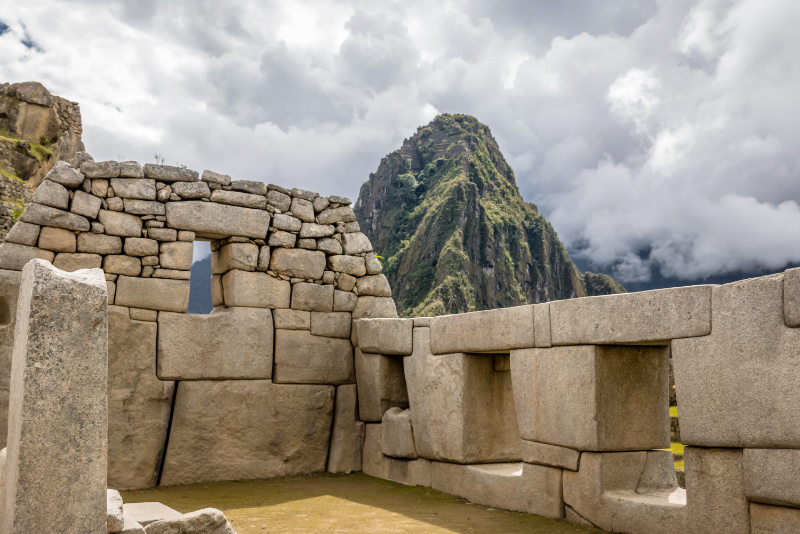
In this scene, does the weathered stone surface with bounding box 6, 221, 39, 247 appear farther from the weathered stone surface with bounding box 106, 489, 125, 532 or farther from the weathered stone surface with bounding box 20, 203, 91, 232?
the weathered stone surface with bounding box 106, 489, 125, 532

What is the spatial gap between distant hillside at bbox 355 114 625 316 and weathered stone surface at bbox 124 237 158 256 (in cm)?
4248

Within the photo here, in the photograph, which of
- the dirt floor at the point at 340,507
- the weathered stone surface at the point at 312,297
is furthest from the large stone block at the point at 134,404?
the weathered stone surface at the point at 312,297

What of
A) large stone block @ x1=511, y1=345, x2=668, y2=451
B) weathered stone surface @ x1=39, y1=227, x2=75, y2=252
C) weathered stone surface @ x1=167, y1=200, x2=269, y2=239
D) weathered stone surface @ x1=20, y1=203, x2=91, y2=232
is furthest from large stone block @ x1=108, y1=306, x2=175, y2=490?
large stone block @ x1=511, y1=345, x2=668, y2=451

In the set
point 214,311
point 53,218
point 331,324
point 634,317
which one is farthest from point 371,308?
point 634,317

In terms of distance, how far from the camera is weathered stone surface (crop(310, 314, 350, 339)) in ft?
26.2

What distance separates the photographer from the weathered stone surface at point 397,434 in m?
7.01

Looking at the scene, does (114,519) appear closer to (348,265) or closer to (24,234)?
(24,234)

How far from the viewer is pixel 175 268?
7293 mm

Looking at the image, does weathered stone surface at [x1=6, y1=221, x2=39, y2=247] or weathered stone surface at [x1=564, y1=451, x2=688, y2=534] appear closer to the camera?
weathered stone surface at [x1=564, y1=451, x2=688, y2=534]

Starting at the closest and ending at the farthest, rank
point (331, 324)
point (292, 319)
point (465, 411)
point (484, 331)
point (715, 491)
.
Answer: point (715, 491) → point (484, 331) → point (465, 411) → point (292, 319) → point (331, 324)

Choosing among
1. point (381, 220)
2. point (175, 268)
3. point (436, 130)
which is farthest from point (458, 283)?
point (175, 268)

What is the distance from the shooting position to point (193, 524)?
11.6ft

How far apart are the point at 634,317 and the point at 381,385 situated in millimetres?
3488

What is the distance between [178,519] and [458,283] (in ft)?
166
